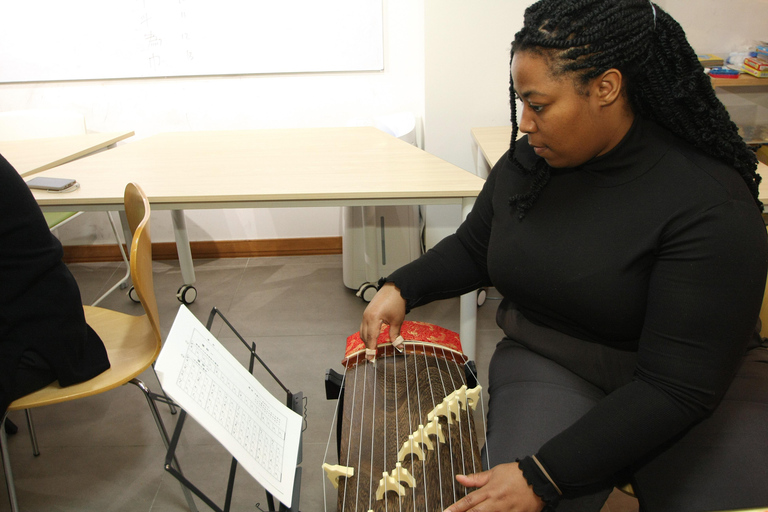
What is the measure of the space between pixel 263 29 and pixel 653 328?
A: 2.38 metres

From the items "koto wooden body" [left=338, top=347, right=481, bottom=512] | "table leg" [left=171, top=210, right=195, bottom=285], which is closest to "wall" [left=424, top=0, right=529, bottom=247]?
"table leg" [left=171, top=210, right=195, bottom=285]

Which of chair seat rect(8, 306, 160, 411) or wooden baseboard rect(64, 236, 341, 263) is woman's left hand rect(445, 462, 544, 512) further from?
wooden baseboard rect(64, 236, 341, 263)

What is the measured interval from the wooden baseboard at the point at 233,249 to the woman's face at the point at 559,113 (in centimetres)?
220

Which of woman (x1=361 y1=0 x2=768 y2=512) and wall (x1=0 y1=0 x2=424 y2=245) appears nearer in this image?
woman (x1=361 y1=0 x2=768 y2=512)

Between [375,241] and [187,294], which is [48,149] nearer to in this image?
[187,294]

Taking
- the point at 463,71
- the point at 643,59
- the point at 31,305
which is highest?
the point at 643,59

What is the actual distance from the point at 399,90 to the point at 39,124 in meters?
1.67

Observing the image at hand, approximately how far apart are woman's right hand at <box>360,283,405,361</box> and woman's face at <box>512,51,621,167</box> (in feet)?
1.42

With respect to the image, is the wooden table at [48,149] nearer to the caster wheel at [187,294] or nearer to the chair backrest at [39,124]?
the chair backrest at [39,124]

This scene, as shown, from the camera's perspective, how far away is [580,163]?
99 centimetres

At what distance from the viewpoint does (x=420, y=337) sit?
3.98 feet

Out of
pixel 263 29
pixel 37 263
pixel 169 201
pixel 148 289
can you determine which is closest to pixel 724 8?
pixel 263 29

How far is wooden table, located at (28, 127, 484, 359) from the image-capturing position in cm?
170

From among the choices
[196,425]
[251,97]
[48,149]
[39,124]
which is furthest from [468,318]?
[39,124]
